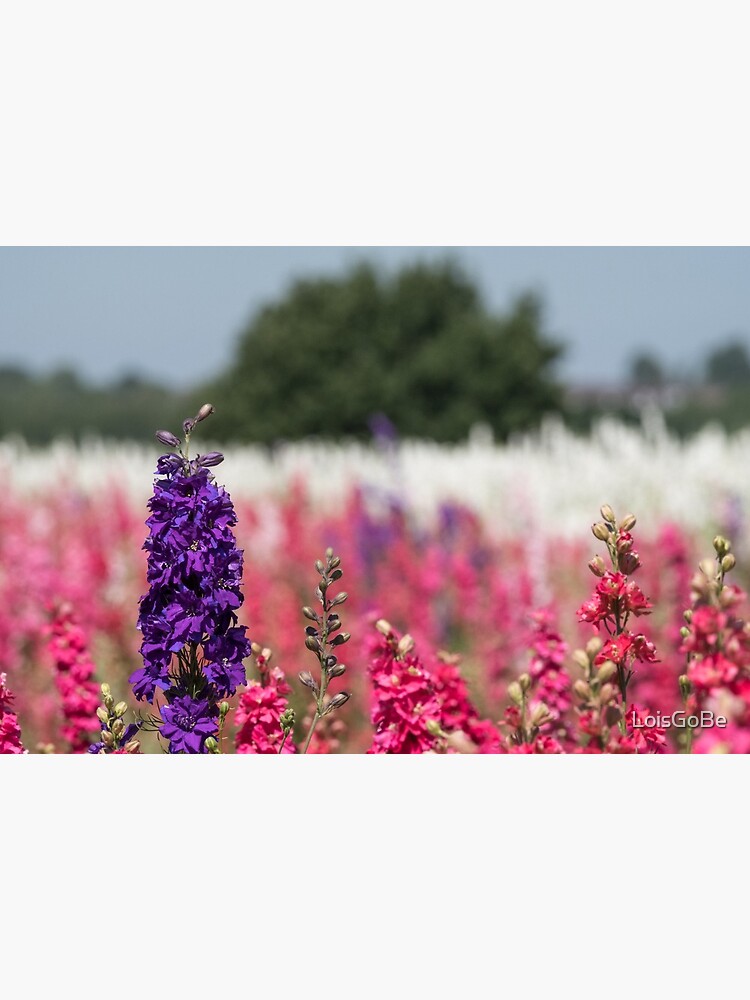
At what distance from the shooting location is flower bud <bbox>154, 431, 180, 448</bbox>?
3.04 meters

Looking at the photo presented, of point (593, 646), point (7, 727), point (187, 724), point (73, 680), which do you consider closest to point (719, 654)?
point (593, 646)

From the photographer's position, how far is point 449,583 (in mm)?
8312

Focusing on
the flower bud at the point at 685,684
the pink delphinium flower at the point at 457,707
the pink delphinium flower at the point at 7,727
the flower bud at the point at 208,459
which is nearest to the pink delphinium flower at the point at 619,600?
the flower bud at the point at 685,684

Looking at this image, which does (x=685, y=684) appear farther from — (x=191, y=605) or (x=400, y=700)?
(x=191, y=605)

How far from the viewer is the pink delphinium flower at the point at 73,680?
3412 millimetres

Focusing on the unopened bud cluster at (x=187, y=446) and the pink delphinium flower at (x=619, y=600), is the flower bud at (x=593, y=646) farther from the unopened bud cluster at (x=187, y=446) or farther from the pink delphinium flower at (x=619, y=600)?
the unopened bud cluster at (x=187, y=446)

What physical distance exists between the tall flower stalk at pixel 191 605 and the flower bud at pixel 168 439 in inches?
1.5

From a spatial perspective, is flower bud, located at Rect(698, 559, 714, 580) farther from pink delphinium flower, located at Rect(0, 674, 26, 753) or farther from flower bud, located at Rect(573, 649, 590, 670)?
pink delphinium flower, located at Rect(0, 674, 26, 753)

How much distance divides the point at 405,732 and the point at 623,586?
2.15 ft

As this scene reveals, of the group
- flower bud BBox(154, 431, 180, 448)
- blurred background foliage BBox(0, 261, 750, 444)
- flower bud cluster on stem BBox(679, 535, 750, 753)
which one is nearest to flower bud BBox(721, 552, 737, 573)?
flower bud cluster on stem BBox(679, 535, 750, 753)

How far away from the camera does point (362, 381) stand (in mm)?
17234

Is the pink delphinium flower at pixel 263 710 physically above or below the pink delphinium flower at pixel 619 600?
below

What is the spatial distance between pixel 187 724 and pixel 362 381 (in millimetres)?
14454

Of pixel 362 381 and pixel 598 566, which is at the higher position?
pixel 362 381
